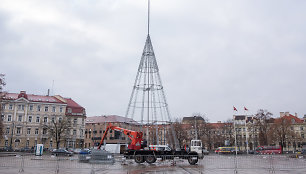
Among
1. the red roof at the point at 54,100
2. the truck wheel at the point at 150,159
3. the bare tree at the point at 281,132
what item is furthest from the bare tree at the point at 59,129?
the bare tree at the point at 281,132

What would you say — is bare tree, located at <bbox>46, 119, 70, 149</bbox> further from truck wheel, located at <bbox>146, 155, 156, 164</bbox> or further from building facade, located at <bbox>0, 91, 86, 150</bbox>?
truck wheel, located at <bbox>146, 155, 156, 164</bbox>

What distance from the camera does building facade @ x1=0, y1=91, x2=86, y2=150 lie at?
6888cm

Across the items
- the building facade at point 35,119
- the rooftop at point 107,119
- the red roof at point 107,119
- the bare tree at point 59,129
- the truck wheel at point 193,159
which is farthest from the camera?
the red roof at point 107,119

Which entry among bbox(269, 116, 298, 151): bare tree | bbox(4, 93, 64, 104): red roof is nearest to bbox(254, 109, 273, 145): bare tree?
bbox(269, 116, 298, 151): bare tree

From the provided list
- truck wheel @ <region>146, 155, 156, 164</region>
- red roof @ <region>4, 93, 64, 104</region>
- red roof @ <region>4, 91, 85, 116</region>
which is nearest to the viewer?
truck wheel @ <region>146, 155, 156, 164</region>

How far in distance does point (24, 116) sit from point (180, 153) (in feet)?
194

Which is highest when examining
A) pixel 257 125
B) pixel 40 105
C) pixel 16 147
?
pixel 40 105

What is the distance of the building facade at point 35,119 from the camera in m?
68.9

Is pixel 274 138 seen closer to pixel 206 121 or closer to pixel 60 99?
pixel 206 121

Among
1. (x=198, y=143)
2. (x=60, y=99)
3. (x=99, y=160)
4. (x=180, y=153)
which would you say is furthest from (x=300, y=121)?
(x=99, y=160)

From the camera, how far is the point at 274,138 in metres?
68.7

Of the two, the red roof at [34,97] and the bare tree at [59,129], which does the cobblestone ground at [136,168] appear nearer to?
the bare tree at [59,129]

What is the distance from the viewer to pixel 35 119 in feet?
239

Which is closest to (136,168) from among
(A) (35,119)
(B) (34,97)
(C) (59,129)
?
(C) (59,129)
